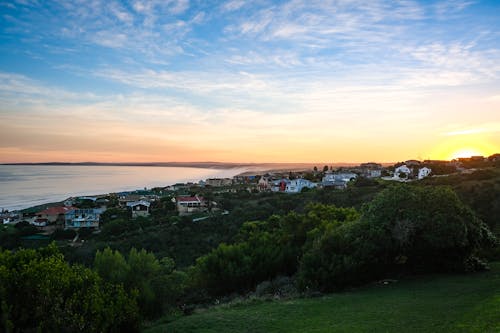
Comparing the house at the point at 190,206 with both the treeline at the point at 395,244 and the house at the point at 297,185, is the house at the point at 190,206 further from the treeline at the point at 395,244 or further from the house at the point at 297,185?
the treeline at the point at 395,244

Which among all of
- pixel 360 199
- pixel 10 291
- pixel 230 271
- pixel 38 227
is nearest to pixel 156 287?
pixel 230 271

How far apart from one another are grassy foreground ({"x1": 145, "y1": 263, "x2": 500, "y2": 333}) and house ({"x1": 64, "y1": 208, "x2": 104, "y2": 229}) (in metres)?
39.4

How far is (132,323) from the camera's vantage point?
10211mm

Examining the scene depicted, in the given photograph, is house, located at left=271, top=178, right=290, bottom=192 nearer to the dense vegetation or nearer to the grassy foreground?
the dense vegetation

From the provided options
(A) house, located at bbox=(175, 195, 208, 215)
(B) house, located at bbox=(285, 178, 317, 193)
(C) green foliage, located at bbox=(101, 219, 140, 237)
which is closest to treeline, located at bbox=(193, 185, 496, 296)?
(C) green foliage, located at bbox=(101, 219, 140, 237)

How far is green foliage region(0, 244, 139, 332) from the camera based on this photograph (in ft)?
28.5

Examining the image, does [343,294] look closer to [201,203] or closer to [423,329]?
[423,329]

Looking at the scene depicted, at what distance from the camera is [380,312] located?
9242mm

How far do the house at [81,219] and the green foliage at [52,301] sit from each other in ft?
127

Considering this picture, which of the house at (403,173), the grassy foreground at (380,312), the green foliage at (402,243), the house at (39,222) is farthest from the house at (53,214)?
the house at (403,173)

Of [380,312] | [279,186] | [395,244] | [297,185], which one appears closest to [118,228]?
[395,244]

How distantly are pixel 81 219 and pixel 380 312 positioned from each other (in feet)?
144

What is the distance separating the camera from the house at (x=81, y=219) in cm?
4628

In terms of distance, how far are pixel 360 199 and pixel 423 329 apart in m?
30.5
